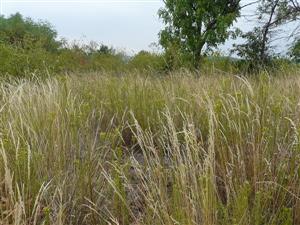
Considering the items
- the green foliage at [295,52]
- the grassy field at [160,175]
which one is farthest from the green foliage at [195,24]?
the grassy field at [160,175]

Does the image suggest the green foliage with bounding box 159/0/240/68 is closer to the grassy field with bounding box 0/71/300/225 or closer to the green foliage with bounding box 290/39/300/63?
the green foliage with bounding box 290/39/300/63

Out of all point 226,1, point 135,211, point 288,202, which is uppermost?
point 226,1

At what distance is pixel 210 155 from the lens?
1489 millimetres

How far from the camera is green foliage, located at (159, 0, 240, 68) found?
10.5 m

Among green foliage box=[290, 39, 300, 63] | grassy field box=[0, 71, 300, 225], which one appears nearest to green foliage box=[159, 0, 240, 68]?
green foliage box=[290, 39, 300, 63]

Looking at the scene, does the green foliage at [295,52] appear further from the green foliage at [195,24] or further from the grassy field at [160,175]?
the grassy field at [160,175]

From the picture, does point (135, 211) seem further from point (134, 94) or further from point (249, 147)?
point (134, 94)

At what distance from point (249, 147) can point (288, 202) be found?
34 cm

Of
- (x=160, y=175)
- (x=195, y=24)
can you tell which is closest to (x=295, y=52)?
(x=195, y=24)

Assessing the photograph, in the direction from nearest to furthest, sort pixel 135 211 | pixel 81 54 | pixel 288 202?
pixel 288 202 < pixel 135 211 < pixel 81 54

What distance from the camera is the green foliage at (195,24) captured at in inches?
414

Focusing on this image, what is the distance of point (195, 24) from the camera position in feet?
36.0

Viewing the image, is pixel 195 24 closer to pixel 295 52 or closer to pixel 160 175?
pixel 295 52

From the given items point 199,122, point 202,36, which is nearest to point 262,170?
point 199,122
